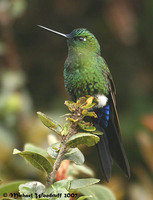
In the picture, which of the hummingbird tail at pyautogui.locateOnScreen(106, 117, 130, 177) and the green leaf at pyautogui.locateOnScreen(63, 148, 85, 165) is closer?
the green leaf at pyautogui.locateOnScreen(63, 148, 85, 165)

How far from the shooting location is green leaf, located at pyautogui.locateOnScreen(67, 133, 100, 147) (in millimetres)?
1082

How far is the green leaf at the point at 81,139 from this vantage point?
1082mm

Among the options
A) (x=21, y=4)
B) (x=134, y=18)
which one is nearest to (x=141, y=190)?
(x=21, y=4)

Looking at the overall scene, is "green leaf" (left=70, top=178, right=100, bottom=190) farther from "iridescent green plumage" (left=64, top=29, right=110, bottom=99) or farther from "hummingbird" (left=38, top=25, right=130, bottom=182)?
"iridescent green plumage" (left=64, top=29, right=110, bottom=99)

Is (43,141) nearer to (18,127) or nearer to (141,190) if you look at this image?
(18,127)

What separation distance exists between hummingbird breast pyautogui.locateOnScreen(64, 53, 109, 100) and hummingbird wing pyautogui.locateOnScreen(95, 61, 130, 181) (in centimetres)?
10

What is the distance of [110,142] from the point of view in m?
1.88

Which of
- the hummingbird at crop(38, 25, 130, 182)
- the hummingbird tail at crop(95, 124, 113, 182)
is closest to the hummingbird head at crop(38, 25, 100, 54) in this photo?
the hummingbird at crop(38, 25, 130, 182)

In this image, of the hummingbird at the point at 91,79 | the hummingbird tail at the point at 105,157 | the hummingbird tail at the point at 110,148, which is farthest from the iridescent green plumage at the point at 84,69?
the hummingbird tail at the point at 105,157

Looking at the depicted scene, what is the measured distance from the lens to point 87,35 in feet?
7.97

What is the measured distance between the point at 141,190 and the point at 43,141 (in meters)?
1.00

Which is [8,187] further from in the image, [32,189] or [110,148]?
[110,148]

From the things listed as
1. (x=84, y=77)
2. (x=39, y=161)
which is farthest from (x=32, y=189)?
(x=84, y=77)

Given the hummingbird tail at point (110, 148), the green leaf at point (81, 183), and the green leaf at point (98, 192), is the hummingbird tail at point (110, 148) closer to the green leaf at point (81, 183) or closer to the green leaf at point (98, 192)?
the green leaf at point (98, 192)
